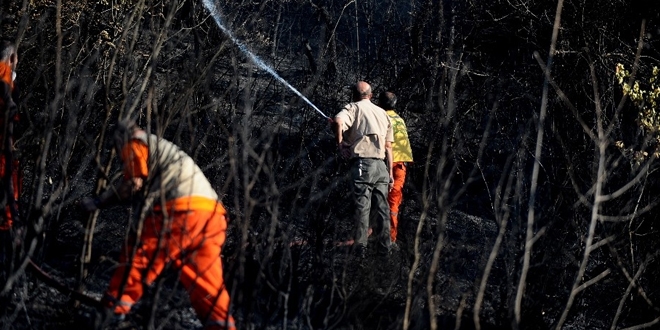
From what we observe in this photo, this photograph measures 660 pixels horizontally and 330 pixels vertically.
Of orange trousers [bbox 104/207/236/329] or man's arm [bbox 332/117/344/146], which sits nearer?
orange trousers [bbox 104/207/236/329]

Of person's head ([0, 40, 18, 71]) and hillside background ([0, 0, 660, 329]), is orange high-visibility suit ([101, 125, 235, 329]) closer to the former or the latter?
hillside background ([0, 0, 660, 329])

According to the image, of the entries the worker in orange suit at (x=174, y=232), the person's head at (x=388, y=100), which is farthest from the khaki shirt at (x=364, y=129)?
the worker in orange suit at (x=174, y=232)

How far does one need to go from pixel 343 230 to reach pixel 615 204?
2520mm

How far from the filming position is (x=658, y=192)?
21.5ft

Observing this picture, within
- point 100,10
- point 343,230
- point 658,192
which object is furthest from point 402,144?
point 100,10

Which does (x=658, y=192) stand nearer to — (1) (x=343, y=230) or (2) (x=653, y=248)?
(2) (x=653, y=248)

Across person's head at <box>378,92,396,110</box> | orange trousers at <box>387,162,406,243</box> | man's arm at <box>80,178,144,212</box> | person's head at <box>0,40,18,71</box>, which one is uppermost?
person's head at <box>0,40,18,71</box>

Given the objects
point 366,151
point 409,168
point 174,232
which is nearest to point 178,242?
point 174,232

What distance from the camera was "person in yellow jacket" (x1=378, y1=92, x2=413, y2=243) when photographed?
8086 millimetres

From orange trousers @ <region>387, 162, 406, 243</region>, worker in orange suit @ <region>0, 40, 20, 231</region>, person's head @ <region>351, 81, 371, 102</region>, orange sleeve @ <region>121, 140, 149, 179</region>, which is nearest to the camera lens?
worker in orange suit @ <region>0, 40, 20, 231</region>

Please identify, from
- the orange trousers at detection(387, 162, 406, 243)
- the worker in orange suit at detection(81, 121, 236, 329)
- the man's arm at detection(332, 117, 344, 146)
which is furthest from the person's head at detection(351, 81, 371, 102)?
the worker in orange suit at detection(81, 121, 236, 329)

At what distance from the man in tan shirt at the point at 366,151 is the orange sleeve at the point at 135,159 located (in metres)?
2.78

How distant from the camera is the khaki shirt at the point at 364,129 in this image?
7379mm

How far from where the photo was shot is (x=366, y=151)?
7410mm
